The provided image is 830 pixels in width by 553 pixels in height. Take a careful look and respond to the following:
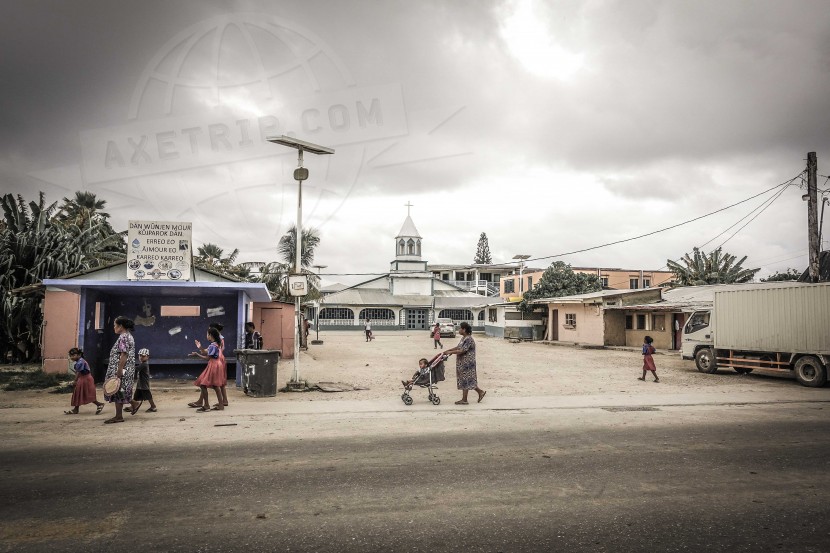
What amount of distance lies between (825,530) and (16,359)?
22661 millimetres

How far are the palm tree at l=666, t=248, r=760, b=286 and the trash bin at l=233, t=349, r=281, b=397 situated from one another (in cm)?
3452

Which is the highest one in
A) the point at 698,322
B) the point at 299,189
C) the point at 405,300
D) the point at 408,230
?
the point at 408,230

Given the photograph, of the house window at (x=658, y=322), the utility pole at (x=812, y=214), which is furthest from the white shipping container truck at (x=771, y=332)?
the house window at (x=658, y=322)

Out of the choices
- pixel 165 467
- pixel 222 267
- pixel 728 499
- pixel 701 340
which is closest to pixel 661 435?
pixel 728 499

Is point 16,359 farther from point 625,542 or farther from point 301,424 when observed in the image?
point 625,542

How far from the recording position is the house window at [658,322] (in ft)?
98.6

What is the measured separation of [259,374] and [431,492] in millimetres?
7865

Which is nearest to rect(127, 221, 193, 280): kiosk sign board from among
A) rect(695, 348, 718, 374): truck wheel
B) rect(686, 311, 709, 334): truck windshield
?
rect(695, 348, 718, 374): truck wheel

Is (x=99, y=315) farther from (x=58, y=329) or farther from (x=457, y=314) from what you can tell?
(x=457, y=314)

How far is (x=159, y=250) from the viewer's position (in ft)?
45.9

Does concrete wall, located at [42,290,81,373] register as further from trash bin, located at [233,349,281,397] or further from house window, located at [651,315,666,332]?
house window, located at [651,315,666,332]

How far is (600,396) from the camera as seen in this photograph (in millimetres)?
12797

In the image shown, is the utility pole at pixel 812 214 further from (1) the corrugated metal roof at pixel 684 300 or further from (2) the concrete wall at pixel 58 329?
(2) the concrete wall at pixel 58 329

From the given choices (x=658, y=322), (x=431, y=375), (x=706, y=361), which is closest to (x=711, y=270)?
(x=658, y=322)
